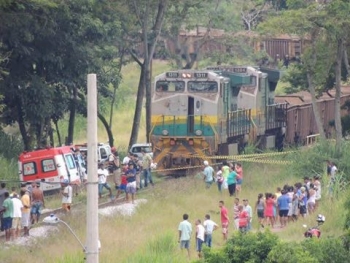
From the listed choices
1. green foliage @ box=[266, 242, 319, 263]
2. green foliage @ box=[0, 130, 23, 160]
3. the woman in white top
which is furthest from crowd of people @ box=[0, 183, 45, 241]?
green foliage @ box=[0, 130, 23, 160]

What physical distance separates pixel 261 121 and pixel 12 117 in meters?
9.63

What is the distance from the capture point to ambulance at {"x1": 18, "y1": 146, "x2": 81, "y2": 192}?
111 feet

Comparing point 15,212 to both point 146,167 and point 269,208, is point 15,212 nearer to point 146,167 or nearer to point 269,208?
point 269,208

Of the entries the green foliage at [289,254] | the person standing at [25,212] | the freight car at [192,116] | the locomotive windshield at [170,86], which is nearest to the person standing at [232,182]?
the freight car at [192,116]

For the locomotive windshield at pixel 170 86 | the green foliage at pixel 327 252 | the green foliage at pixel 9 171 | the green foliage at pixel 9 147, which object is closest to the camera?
the green foliage at pixel 327 252

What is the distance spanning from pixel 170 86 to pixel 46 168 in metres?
6.89

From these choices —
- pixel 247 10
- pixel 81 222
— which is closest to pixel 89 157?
pixel 81 222

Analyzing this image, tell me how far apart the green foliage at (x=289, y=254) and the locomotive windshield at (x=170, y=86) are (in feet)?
72.4

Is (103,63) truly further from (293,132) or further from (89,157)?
(89,157)

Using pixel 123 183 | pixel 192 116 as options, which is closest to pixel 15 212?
pixel 123 183

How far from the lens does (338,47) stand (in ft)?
125

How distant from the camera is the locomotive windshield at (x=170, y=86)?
38656 millimetres

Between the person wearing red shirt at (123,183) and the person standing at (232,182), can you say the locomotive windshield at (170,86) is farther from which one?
the person wearing red shirt at (123,183)

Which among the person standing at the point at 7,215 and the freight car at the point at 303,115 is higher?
the freight car at the point at 303,115
